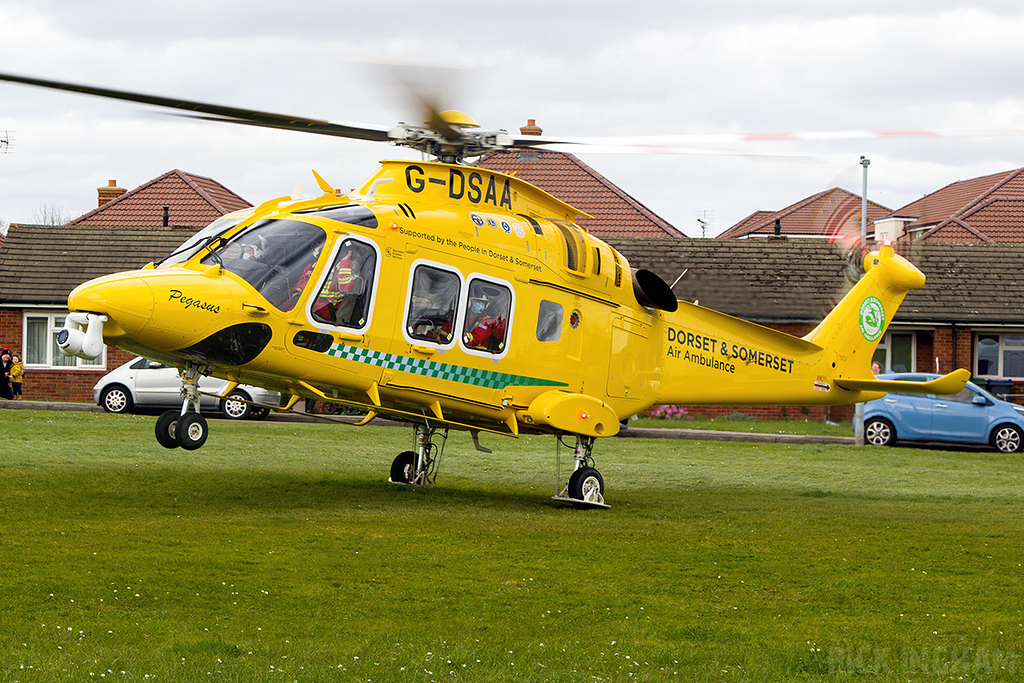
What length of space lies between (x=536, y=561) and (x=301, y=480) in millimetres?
6303

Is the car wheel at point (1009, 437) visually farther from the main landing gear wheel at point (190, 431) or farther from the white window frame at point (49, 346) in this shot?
the white window frame at point (49, 346)

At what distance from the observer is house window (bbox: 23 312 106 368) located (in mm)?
34344

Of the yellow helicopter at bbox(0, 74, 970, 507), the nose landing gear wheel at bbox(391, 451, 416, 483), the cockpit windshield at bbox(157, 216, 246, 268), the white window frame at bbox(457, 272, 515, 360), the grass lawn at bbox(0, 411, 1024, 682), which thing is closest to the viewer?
the grass lawn at bbox(0, 411, 1024, 682)

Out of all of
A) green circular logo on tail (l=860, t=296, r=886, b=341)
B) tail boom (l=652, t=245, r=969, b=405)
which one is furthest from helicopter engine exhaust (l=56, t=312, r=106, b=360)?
green circular logo on tail (l=860, t=296, r=886, b=341)

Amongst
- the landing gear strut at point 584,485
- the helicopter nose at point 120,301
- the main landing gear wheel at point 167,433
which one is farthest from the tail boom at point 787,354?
the helicopter nose at point 120,301

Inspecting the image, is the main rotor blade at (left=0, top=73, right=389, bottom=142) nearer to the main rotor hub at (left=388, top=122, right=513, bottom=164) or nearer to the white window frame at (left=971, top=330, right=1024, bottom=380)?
the main rotor hub at (left=388, top=122, right=513, bottom=164)

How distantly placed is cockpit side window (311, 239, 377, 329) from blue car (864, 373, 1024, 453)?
16.9 meters

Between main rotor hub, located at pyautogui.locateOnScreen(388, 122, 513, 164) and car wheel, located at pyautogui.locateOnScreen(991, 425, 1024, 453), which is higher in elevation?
main rotor hub, located at pyautogui.locateOnScreen(388, 122, 513, 164)

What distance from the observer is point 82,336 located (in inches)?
402

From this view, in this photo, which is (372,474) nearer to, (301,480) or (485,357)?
(301,480)

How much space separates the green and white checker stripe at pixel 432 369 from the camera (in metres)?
12.1

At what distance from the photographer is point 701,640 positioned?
7703 mm

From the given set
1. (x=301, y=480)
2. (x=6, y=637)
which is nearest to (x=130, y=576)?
(x=6, y=637)

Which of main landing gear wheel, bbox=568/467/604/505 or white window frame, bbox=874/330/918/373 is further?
white window frame, bbox=874/330/918/373
